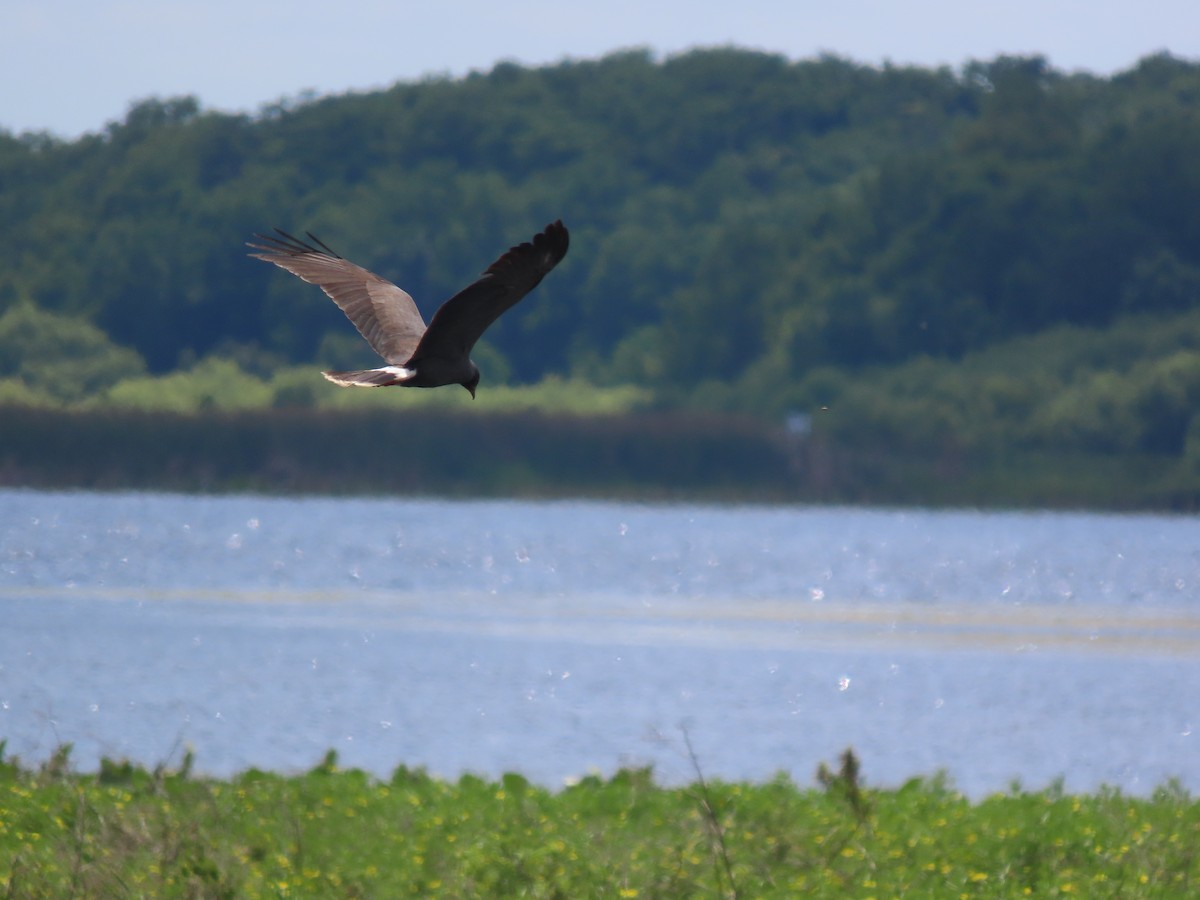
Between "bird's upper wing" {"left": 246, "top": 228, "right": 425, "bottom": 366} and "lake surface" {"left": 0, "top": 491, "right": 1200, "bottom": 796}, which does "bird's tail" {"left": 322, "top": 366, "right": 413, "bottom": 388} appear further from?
"lake surface" {"left": 0, "top": 491, "right": 1200, "bottom": 796}

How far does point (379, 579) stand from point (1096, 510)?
38.1 metres

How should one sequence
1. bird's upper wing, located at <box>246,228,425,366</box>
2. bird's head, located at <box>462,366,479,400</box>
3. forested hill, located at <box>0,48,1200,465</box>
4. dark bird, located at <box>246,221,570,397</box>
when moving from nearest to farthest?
dark bird, located at <box>246,221,570,397</box>, bird's head, located at <box>462,366,479,400</box>, bird's upper wing, located at <box>246,228,425,366</box>, forested hill, located at <box>0,48,1200,465</box>

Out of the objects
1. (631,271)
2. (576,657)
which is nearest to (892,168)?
(631,271)

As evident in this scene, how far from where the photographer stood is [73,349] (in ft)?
219

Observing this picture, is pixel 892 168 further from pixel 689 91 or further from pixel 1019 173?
pixel 689 91

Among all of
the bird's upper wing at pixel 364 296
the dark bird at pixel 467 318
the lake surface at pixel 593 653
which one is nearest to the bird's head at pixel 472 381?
the dark bird at pixel 467 318

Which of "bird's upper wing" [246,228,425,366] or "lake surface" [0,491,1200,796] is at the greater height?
"bird's upper wing" [246,228,425,366]

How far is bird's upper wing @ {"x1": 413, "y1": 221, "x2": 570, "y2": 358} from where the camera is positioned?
20.3 feet

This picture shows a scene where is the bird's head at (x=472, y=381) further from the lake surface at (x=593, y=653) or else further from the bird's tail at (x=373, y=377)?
the lake surface at (x=593, y=653)

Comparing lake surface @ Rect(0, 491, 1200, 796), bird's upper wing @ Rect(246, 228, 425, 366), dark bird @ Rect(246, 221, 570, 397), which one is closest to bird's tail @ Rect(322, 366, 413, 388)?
dark bird @ Rect(246, 221, 570, 397)

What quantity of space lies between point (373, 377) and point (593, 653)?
74.1 feet

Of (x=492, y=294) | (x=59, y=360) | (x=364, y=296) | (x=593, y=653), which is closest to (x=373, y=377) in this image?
(x=492, y=294)

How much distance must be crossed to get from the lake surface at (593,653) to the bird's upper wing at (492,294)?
3.76m

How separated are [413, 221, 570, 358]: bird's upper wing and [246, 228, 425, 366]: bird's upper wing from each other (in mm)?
917
